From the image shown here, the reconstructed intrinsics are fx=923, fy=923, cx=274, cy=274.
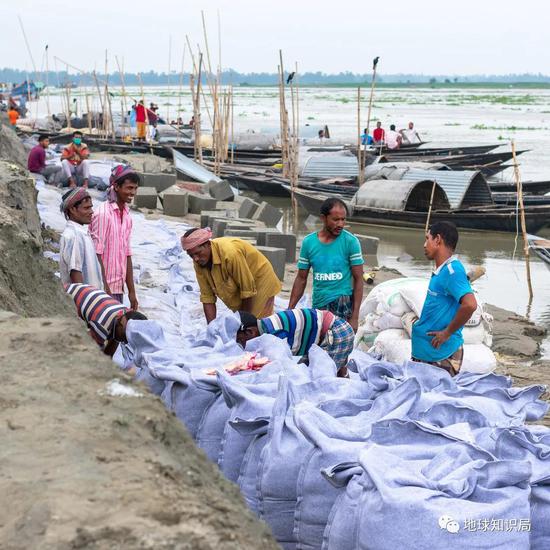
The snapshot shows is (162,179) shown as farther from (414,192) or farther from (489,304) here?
(489,304)

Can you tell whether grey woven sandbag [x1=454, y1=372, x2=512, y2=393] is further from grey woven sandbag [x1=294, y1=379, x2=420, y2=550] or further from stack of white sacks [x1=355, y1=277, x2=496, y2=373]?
stack of white sacks [x1=355, y1=277, x2=496, y2=373]

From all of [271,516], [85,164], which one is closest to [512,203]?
[85,164]

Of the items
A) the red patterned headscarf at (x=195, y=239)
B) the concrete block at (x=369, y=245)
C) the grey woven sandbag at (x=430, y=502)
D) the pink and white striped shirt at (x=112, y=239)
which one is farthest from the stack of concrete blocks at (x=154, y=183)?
the grey woven sandbag at (x=430, y=502)

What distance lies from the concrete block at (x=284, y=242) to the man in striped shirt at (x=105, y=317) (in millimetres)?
5987

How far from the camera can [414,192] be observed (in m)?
16.6

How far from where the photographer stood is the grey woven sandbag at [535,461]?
331 cm

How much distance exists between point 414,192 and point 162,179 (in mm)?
4494

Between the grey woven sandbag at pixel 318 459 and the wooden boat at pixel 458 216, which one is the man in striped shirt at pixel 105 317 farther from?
the wooden boat at pixel 458 216

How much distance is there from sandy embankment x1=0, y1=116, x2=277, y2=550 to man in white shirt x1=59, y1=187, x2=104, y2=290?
2.38 m

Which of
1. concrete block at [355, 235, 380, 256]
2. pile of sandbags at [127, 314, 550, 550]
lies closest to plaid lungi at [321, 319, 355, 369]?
pile of sandbags at [127, 314, 550, 550]

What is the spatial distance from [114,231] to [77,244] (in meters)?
0.32

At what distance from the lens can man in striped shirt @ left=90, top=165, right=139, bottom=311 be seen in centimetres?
523

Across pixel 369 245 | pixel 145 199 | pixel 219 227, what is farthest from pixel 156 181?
pixel 219 227

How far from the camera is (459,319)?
4.66 m
